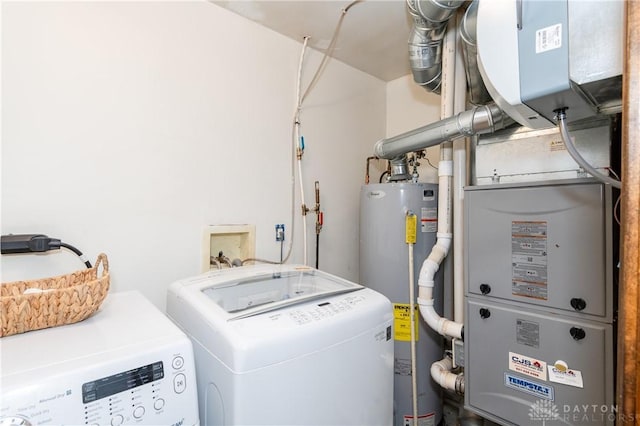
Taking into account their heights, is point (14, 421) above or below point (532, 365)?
above

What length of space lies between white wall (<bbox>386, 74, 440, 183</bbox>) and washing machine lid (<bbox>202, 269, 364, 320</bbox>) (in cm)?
128

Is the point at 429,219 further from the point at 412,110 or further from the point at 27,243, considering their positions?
the point at 27,243

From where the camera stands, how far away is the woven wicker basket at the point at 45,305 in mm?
812

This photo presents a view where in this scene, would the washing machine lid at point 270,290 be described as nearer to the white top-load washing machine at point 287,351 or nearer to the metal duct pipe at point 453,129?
the white top-load washing machine at point 287,351

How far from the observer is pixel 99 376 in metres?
0.69

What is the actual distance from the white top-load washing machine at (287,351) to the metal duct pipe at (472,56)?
1130 millimetres

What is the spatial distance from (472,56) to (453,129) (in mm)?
343

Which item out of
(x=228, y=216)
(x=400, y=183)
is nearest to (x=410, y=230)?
(x=400, y=183)

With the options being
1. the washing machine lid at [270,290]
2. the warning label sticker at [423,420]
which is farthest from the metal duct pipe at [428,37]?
the warning label sticker at [423,420]

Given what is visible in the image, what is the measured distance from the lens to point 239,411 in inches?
32.3

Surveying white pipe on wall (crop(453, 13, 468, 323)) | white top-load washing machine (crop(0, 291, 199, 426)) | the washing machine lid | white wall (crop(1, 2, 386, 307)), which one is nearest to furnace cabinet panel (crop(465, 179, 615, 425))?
white pipe on wall (crop(453, 13, 468, 323))

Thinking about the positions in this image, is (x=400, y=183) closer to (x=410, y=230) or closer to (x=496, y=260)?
(x=410, y=230)

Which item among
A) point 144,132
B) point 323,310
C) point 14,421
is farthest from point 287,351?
point 144,132

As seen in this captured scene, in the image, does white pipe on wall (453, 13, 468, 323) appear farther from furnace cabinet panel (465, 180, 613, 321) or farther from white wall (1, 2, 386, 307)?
white wall (1, 2, 386, 307)
